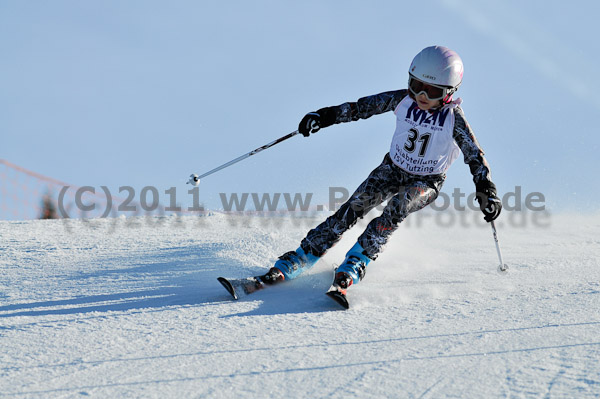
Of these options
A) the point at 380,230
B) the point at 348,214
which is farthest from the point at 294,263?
the point at 380,230

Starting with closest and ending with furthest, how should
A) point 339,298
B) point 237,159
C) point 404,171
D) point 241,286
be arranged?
point 339,298, point 241,286, point 404,171, point 237,159

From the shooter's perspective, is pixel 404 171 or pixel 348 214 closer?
pixel 348 214

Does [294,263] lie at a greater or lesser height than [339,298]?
greater

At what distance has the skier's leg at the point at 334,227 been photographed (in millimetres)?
3783

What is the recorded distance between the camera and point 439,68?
3641mm

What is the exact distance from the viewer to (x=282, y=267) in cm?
374

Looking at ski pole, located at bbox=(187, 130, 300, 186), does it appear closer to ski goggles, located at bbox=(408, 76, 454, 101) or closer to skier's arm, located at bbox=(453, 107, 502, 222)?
ski goggles, located at bbox=(408, 76, 454, 101)

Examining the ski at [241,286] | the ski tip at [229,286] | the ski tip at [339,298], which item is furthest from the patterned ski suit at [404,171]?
the ski tip at [229,286]

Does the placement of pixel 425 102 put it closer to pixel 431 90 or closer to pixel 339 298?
pixel 431 90

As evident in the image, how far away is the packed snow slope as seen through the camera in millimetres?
2180

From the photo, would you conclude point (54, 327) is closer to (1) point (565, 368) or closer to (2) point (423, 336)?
(2) point (423, 336)

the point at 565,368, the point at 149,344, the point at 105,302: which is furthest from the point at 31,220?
the point at 565,368

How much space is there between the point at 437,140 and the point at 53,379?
271 cm

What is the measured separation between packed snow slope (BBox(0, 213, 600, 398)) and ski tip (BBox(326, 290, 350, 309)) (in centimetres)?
4
